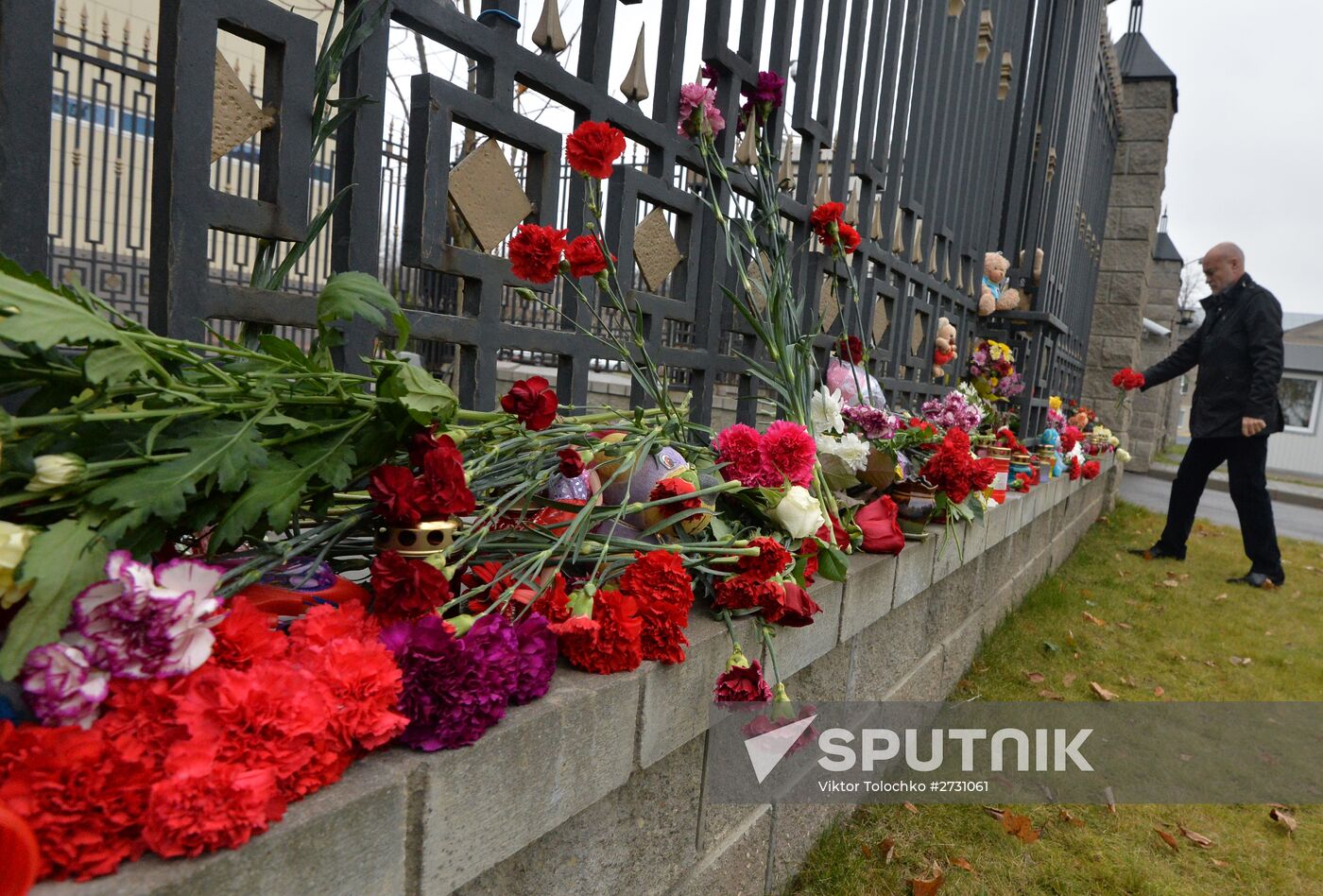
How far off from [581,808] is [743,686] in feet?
0.98

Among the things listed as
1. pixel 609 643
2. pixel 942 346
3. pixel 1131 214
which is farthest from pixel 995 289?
pixel 1131 214

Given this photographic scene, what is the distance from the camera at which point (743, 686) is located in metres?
1.22

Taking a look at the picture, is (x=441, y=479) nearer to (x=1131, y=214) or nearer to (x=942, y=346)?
(x=942, y=346)

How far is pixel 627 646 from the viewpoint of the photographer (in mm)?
1117

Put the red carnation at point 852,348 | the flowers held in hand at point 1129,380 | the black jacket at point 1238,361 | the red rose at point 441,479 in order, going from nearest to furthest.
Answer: the red rose at point 441,479 < the red carnation at point 852,348 < the black jacket at point 1238,361 < the flowers held in hand at point 1129,380

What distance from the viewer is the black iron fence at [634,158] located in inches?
42.9

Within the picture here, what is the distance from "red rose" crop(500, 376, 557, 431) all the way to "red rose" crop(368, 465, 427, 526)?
279 mm

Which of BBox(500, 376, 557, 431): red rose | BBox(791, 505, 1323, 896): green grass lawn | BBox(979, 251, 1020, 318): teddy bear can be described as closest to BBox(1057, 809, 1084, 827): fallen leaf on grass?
BBox(791, 505, 1323, 896): green grass lawn

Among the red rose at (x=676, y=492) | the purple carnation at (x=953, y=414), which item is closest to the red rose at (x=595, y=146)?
the red rose at (x=676, y=492)

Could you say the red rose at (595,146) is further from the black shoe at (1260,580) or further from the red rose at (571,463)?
the black shoe at (1260,580)

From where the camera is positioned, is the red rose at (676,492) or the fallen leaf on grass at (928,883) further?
the fallen leaf on grass at (928,883)

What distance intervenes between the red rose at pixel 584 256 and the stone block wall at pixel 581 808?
654 mm

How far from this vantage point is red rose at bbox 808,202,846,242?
7.95 ft

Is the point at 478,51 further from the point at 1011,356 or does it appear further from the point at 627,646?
the point at 1011,356
